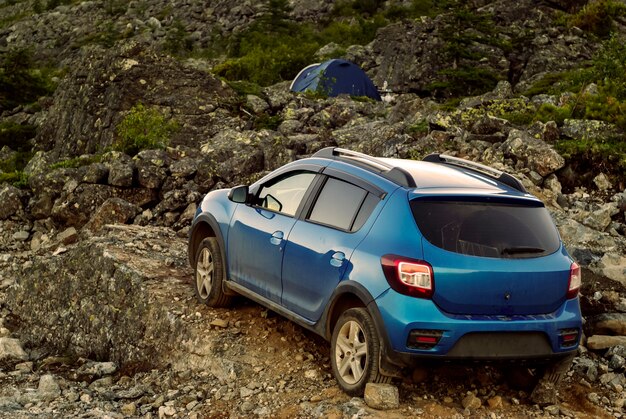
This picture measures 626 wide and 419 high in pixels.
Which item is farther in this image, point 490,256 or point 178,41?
point 178,41

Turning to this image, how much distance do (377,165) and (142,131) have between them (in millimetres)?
Result: 12087

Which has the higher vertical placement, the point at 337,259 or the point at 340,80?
the point at 337,259

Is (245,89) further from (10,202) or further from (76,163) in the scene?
(10,202)

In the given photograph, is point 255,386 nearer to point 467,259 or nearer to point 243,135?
point 467,259

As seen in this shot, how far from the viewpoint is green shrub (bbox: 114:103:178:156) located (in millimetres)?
16531

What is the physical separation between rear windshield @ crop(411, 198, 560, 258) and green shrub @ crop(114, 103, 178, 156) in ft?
38.3

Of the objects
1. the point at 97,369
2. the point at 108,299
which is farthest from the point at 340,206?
the point at 108,299

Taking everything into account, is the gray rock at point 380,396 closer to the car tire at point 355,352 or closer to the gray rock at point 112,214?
the car tire at point 355,352

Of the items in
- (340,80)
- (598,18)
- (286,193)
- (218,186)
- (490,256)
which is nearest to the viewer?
(490,256)


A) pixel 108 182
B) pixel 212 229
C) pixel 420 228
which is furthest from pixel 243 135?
pixel 420 228

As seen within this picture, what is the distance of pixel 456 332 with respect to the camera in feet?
17.1

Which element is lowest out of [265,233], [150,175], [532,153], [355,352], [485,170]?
[150,175]

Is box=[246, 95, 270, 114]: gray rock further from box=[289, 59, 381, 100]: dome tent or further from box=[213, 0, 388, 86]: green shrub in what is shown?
box=[213, 0, 388, 86]: green shrub

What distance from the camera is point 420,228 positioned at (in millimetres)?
5352
